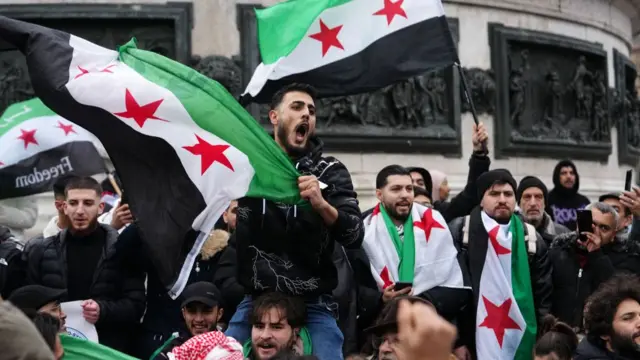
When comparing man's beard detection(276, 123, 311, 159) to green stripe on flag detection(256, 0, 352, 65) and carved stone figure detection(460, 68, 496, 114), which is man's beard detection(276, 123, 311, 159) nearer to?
green stripe on flag detection(256, 0, 352, 65)

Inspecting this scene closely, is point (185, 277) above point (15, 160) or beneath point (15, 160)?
beneath

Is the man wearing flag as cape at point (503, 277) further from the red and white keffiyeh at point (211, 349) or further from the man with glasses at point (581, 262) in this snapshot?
the red and white keffiyeh at point (211, 349)

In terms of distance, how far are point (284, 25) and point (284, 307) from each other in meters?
2.99

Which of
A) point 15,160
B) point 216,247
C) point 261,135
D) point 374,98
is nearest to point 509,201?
point 216,247

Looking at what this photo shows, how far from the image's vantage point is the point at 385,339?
5730 mm

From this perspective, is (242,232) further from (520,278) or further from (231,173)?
(520,278)

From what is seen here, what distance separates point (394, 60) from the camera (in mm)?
8680

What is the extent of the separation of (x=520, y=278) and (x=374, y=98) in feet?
18.1

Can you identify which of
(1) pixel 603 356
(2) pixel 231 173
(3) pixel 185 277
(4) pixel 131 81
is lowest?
(1) pixel 603 356

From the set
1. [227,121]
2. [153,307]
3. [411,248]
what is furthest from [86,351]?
[411,248]

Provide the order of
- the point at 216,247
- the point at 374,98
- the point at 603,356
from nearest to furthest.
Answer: the point at 603,356, the point at 216,247, the point at 374,98

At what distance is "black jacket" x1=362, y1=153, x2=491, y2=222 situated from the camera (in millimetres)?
8992

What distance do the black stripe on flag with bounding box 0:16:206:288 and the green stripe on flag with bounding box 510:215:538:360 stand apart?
129 inches

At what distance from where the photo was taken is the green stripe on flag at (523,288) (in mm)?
8602
